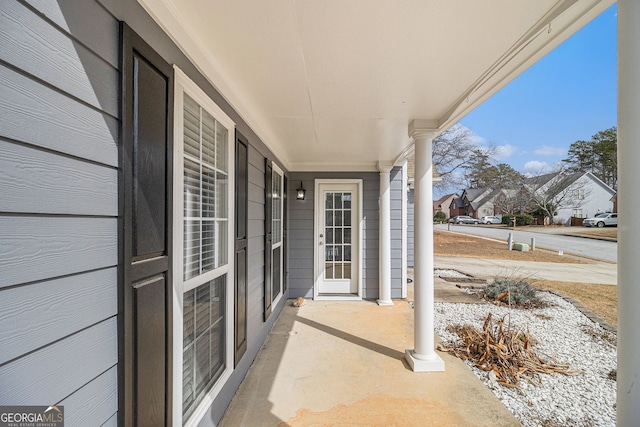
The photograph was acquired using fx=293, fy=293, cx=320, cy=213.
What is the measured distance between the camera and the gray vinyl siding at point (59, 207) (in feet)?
2.25

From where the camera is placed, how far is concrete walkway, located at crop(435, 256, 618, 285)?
23.0 feet

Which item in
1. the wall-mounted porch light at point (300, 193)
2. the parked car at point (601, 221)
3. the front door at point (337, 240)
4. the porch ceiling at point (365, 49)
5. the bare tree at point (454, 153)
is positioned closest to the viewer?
the porch ceiling at point (365, 49)

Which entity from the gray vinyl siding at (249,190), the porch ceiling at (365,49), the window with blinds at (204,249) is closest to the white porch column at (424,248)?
the porch ceiling at (365,49)

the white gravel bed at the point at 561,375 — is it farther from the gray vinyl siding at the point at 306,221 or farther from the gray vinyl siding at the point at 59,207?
the gray vinyl siding at the point at 59,207

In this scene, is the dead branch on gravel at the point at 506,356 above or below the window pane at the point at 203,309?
below

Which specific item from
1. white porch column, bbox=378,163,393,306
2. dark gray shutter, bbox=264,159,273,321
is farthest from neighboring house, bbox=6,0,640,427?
white porch column, bbox=378,163,393,306

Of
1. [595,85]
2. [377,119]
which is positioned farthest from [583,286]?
[595,85]

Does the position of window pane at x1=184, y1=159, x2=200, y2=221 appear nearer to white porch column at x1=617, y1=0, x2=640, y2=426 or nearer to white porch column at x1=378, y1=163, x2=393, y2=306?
white porch column at x1=617, y1=0, x2=640, y2=426

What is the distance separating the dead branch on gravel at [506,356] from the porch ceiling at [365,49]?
224cm

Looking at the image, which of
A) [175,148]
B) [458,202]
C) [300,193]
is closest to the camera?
[175,148]

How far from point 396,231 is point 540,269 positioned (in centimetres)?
566

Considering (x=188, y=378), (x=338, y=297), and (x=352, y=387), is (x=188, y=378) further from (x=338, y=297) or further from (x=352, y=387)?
(x=338, y=297)

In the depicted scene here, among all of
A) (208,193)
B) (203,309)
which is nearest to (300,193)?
(208,193)

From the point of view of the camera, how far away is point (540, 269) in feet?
26.3
